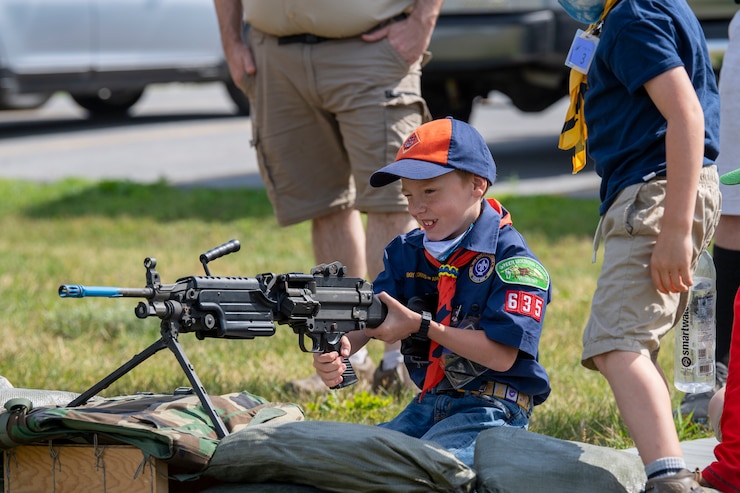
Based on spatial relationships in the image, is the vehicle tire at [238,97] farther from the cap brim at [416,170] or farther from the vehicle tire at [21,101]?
the cap brim at [416,170]

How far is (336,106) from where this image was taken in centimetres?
456

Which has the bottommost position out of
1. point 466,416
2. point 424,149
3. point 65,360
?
point 65,360

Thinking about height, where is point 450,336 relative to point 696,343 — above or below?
above

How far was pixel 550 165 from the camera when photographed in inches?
434

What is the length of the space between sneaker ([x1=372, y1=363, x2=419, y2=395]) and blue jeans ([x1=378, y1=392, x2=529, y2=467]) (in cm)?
94

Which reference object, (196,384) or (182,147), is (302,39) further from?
(182,147)

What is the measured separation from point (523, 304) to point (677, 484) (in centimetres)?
63

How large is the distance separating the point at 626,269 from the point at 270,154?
6.49ft

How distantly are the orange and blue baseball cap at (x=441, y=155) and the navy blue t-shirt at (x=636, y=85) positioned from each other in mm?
332

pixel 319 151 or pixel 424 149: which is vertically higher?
pixel 424 149

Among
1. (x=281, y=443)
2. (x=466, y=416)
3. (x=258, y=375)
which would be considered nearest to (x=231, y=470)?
(x=281, y=443)

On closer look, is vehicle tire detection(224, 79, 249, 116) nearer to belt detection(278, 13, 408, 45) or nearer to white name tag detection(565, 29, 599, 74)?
belt detection(278, 13, 408, 45)

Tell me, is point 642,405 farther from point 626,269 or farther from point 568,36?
point 568,36

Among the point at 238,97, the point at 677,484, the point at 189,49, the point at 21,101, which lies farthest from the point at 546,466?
the point at 238,97
